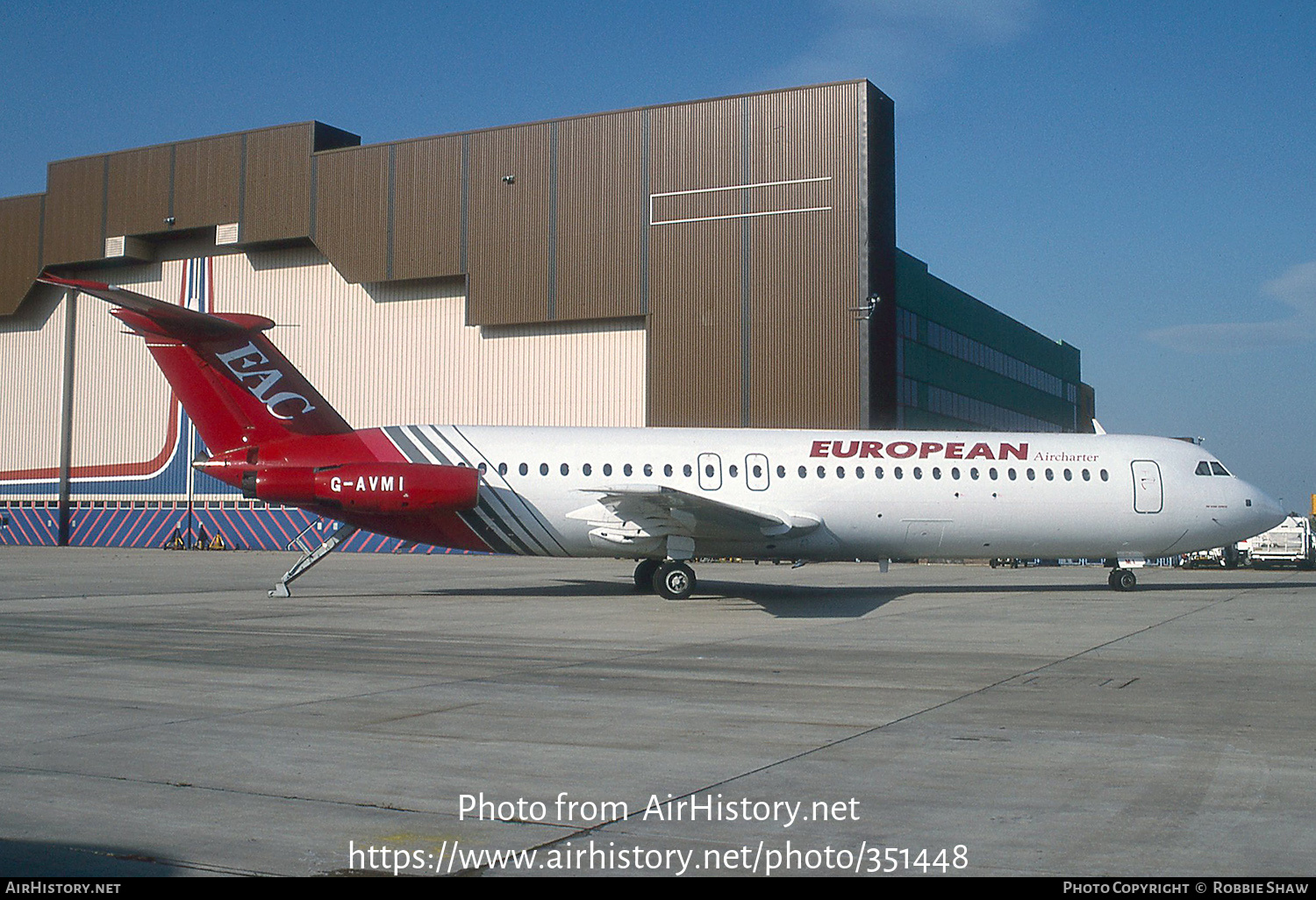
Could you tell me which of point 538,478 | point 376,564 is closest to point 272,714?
point 538,478

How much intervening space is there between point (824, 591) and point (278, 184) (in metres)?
35.1

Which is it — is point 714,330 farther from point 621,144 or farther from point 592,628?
point 592,628

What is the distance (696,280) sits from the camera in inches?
1649

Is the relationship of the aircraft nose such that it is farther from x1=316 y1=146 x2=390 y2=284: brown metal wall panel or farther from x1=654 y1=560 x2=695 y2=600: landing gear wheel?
x1=316 y1=146 x2=390 y2=284: brown metal wall panel

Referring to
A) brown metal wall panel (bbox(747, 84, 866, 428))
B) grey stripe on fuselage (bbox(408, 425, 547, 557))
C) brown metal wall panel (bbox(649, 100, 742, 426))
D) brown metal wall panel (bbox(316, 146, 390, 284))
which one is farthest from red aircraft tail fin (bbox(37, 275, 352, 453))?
brown metal wall panel (bbox(316, 146, 390, 284))

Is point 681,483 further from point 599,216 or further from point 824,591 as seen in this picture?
point 599,216

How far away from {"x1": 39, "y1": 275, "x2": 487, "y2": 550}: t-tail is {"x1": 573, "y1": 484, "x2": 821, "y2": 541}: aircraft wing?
2.90 m

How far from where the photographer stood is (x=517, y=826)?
5.82 metres

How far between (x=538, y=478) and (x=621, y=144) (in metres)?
24.8

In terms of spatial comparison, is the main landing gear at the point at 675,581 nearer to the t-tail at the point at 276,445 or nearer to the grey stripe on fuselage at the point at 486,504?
the grey stripe on fuselage at the point at 486,504

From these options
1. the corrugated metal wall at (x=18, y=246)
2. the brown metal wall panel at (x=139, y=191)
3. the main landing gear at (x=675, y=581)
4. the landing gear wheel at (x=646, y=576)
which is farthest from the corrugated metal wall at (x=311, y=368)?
the main landing gear at (x=675, y=581)

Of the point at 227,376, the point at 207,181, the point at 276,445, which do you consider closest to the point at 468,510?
the point at 276,445

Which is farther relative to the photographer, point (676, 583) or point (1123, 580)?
point (1123, 580)

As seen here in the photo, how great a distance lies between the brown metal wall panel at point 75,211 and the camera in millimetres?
52500
